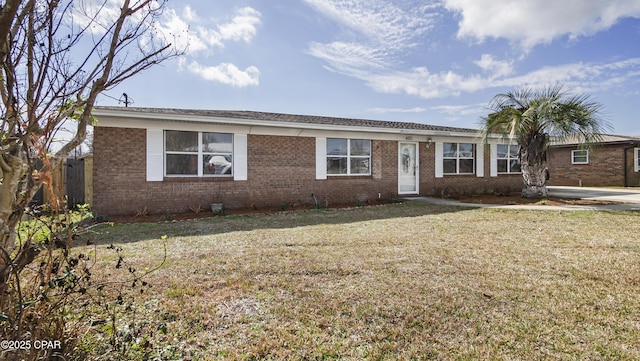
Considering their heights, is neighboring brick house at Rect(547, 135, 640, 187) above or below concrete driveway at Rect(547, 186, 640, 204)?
above

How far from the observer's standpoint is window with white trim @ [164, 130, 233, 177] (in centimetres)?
957

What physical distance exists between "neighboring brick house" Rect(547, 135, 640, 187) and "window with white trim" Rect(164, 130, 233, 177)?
1948 centimetres

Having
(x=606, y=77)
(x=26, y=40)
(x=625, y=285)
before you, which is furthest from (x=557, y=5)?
(x=26, y=40)

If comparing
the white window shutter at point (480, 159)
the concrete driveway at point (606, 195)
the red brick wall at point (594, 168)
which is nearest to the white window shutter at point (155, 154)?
the white window shutter at point (480, 159)

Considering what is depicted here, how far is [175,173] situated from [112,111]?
2.42m

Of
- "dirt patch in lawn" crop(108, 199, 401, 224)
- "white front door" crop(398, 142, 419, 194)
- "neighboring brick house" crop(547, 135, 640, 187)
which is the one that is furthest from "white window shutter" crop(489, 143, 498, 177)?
"dirt patch in lawn" crop(108, 199, 401, 224)

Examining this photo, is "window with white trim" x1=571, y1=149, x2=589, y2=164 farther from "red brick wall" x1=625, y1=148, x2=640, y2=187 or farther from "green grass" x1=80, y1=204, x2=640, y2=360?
"green grass" x1=80, y1=204, x2=640, y2=360

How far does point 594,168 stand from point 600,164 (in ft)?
1.35

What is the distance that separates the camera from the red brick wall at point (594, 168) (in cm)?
2002

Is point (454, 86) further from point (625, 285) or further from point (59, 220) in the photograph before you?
point (59, 220)

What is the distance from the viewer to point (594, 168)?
21.1 metres

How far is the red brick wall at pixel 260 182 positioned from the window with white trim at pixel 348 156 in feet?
0.96

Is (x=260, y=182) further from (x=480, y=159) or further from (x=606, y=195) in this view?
(x=606, y=195)

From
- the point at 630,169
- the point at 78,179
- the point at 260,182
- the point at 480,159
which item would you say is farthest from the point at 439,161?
the point at 630,169
